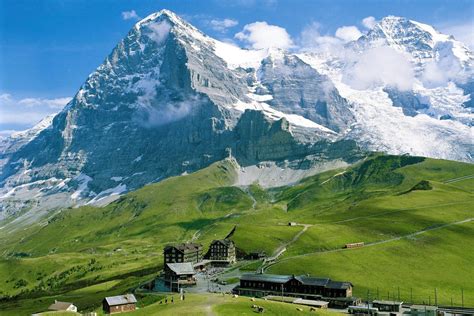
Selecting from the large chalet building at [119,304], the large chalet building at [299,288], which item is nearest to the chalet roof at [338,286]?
the large chalet building at [299,288]

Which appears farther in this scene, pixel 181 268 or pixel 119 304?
pixel 181 268

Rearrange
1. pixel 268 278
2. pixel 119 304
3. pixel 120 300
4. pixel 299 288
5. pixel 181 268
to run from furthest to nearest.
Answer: pixel 181 268 < pixel 268 278 < pixel 299 288 < pixel 120 300 < pixel 119 304

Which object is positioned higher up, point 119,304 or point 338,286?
point 338,286

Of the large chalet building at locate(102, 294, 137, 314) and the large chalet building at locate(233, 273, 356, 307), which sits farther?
the large chalet building at locate(233, 273, 356, 307)

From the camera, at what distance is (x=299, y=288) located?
150375mm

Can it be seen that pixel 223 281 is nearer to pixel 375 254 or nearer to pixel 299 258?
pixel 299 258

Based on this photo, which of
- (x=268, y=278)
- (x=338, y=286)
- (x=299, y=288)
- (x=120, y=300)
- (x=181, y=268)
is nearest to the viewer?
(x=120, y=300)

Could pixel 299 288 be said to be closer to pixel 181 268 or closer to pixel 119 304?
pixel 181 268

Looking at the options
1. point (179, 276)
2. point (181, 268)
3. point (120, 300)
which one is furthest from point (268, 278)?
point (120, 300)

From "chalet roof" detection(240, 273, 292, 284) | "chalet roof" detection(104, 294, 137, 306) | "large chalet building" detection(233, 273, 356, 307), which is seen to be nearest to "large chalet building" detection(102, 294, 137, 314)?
"chalet roof" detection(104, 294, 137, 306)

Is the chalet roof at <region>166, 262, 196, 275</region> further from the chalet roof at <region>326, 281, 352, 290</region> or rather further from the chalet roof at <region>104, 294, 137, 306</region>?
the chalet roof at <region>326, 281, 352, 290</region>

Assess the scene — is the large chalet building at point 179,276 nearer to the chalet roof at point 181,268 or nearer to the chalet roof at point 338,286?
the chalet roof at point 181,268

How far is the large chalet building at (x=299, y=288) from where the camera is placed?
14462cm

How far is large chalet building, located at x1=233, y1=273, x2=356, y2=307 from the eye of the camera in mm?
144625
